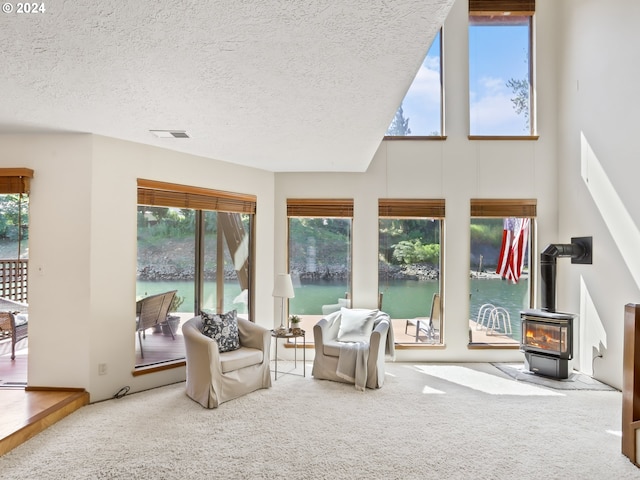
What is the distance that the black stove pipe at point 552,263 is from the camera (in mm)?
4621

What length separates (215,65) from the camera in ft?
7.16

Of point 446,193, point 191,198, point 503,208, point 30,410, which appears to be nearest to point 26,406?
point 30,410

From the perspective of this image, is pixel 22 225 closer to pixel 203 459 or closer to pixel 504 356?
pixel 203 459

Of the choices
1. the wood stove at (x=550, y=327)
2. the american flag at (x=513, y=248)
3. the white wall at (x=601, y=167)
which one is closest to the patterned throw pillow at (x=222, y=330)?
Result: the wood stove at (x=550, y=327)

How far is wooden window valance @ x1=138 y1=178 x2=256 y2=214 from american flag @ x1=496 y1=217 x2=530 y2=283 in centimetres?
358

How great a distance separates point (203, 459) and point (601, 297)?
15.1 feet

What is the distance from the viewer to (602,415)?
344cm

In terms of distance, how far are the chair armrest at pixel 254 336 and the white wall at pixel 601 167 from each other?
12.9 feet

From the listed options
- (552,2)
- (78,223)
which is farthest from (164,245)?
(552,2)

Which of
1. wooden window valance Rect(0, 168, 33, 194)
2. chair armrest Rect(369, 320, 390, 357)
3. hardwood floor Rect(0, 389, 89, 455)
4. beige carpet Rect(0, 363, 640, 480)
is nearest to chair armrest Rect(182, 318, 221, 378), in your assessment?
beige carpet Rect(0, 363, 640, 480)

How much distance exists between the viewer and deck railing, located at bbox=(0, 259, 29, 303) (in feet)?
12.7

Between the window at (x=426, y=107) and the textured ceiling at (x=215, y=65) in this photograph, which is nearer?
the textured ceiling at (x=215, y=65)

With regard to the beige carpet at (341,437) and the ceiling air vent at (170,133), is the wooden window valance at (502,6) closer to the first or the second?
the ceiling air vent at (170,133)

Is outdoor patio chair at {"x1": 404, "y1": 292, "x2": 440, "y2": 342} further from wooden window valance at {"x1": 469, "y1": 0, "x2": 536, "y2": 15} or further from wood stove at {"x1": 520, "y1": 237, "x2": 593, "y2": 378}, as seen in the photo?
wooden window valance at {"x1": 469, "y1": 0, "x2": 536, "y2": 15}
